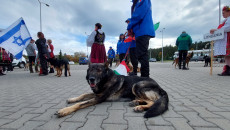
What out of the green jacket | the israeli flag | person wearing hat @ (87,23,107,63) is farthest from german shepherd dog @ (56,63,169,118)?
the green jacket

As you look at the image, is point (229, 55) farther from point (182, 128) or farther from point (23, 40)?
point (23, 40)

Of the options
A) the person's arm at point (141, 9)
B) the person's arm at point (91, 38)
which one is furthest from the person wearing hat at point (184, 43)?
the person's arm at point (91, 38)

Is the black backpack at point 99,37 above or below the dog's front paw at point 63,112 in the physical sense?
above

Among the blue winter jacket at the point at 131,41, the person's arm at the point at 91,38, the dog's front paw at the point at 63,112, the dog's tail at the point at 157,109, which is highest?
the person's arm at the point at 91,38

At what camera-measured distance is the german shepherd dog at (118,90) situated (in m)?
2.10

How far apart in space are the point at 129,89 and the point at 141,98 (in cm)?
36

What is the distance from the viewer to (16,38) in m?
7.23

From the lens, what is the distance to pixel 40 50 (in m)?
7.52

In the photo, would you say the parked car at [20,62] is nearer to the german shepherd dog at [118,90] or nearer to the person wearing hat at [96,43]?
the person wearing hat at [96,43]

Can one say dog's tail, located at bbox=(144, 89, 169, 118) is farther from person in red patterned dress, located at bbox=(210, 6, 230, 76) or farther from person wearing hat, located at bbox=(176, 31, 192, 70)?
person wearing hat, located at bbox=(176, 31, 192, 70)

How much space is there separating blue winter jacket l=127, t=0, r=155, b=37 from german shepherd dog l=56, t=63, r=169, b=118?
1.71 meters

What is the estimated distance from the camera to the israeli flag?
6879 millimetres

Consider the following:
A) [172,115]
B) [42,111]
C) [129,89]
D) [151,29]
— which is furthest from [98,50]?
[172,115]

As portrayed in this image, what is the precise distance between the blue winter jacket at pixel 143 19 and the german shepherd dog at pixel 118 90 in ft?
5.60
